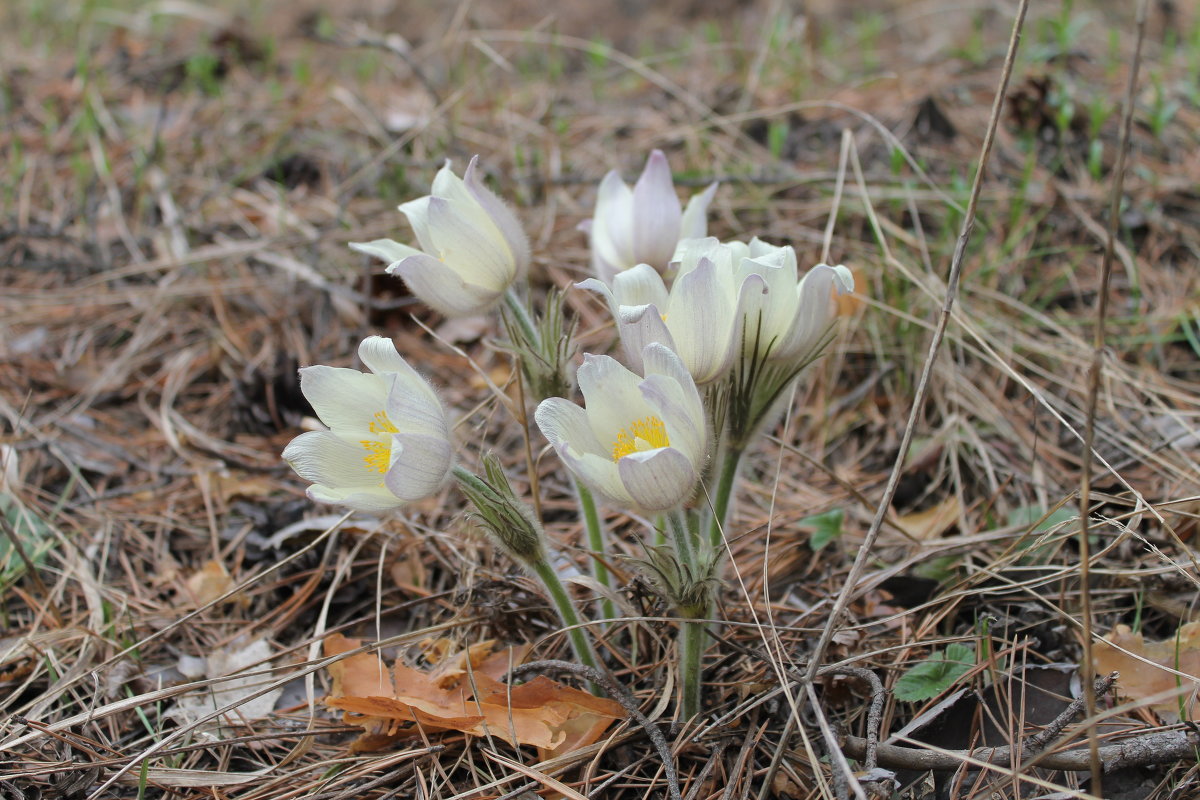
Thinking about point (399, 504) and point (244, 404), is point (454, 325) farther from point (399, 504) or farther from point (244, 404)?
point (399, 504)

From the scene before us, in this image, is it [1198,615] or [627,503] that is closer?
[627,503]

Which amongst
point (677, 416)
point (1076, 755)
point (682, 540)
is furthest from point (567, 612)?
point (1076, 755)

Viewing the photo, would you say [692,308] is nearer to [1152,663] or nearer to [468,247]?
[468,247]

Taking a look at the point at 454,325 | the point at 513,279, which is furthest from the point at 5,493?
the point at 513,279

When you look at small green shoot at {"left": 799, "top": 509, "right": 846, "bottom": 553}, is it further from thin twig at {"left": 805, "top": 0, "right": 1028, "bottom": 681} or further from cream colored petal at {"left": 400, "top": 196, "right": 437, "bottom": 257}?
cream colored petal at {"left": 400, "top": 196, "right": 437, "bottom": 257}

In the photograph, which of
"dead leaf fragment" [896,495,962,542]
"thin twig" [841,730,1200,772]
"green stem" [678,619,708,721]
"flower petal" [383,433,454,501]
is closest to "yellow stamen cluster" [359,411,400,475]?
"flower petal" [383,433,454,501]

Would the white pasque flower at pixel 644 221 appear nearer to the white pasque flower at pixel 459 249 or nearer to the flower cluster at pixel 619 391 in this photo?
the flower cluster at pixel 619 391

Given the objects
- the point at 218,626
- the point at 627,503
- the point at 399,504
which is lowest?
the point at 218,626
